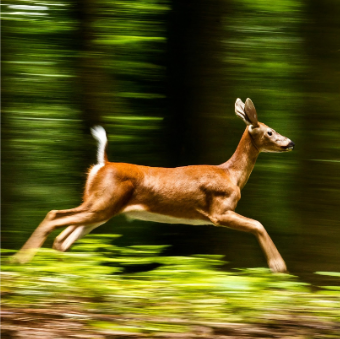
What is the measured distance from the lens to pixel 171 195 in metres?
4.36

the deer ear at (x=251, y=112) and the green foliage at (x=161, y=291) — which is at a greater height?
the deer ear at (x=251, y=112)

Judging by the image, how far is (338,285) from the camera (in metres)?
4.96

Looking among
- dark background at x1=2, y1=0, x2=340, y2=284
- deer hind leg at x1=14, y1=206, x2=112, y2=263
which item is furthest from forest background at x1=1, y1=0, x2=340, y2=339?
deer hind leg at x1=14, y1=206, x2=112, y2=263

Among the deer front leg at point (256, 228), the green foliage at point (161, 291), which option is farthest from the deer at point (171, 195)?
the green foliage at point (161, 291)

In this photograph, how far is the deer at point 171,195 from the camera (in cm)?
426

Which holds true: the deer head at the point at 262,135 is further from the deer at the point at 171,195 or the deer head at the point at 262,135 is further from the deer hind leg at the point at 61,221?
the deer hind leg at the point at 61,221

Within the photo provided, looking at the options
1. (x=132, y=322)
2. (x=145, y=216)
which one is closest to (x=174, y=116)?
(x=145, y=216)

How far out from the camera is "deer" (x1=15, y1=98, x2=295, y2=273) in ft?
14.0

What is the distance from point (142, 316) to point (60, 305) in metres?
0.62

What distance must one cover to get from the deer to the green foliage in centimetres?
19

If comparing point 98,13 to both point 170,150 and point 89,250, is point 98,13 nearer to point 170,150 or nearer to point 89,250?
point 170,150

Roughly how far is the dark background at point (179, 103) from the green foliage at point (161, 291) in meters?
0.63

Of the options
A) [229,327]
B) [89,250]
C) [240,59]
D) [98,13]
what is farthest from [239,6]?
[229,327]

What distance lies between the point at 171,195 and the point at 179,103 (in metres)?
1.28
